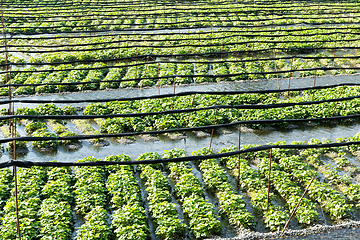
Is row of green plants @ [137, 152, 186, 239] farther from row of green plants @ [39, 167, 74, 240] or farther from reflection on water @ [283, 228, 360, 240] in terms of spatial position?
reflection on water @ [283, 228, 360, 240]

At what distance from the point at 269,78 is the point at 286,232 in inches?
449

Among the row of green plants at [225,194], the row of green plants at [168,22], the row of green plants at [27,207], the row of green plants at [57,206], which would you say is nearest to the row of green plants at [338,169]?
the row of green plants at [225,194]

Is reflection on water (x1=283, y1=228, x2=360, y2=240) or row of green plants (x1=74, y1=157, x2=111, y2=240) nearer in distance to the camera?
row of green plants (x1=74, y1=157, x2=111, y2=240)

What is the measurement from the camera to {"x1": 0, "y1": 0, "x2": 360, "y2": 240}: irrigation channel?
8.95 metres

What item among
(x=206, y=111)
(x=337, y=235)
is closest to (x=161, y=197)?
(x=337, y=235)

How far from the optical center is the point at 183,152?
11.8 meters

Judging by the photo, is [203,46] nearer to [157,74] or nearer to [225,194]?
[157,74]

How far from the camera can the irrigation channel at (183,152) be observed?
29.4 feet

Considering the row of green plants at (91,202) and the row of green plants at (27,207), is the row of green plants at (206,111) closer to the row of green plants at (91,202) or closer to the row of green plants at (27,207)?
the row of green plants at (91,202)

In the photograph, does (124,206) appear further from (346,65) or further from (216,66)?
(346,65)

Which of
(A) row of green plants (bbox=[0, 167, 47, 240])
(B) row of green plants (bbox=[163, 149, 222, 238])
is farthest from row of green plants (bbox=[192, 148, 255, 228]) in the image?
(A) row of green plants (bbox=[0, 167, 47, 240])

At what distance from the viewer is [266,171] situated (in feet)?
35.8

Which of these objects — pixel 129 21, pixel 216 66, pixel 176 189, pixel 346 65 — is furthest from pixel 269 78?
pixel 129 21

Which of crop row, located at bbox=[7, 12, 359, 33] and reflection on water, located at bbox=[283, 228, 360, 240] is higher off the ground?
crop row, located at bbox=[7, 12, 359, 33]
